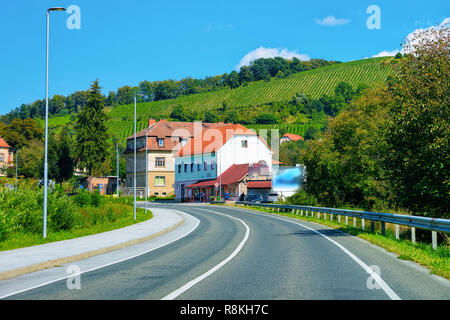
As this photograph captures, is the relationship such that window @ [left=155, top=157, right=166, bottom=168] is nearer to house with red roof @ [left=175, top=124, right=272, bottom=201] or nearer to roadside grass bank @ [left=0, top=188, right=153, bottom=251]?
house with red roof @ [left=175, top=124, right=272, bottom=201]

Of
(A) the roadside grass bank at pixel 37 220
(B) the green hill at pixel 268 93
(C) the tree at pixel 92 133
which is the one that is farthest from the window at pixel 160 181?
(A) the roadside grass bank at pixel 37 220

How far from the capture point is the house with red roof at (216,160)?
243ft

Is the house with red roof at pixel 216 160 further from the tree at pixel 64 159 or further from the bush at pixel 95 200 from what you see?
the bush at pixel 95 200

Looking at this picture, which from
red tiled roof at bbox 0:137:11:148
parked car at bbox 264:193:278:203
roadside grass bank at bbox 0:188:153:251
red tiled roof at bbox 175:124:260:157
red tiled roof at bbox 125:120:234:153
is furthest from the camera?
red tiled roof at bbox 0:137:11:148

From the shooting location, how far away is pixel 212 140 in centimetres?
8319

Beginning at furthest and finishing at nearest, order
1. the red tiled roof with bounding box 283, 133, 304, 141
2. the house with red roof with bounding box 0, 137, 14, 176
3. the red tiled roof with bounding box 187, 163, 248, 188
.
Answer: the red tiled roof with bounding box 283, 133, 304, 141 < the house with red roof with bounding box 0, 137, 14, 176 < the red tiled roof with bounding box 187, 163, 248, 188

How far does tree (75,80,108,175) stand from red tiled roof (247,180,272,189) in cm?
2961

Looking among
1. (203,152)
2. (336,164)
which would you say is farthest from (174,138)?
(336,164)

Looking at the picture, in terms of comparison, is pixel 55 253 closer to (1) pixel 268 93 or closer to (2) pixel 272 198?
Result: (2) pixel 272 198

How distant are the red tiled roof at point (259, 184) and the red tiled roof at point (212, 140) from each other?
10388 mm

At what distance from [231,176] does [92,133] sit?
2771cm

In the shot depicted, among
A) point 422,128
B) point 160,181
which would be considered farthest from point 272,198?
point 422,128

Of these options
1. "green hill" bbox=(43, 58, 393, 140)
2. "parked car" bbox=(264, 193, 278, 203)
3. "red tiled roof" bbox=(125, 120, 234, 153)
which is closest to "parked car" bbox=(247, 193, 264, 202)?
"parked car" bbox=(264, 193, 278, 203)

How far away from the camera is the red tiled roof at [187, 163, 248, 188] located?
227ft
